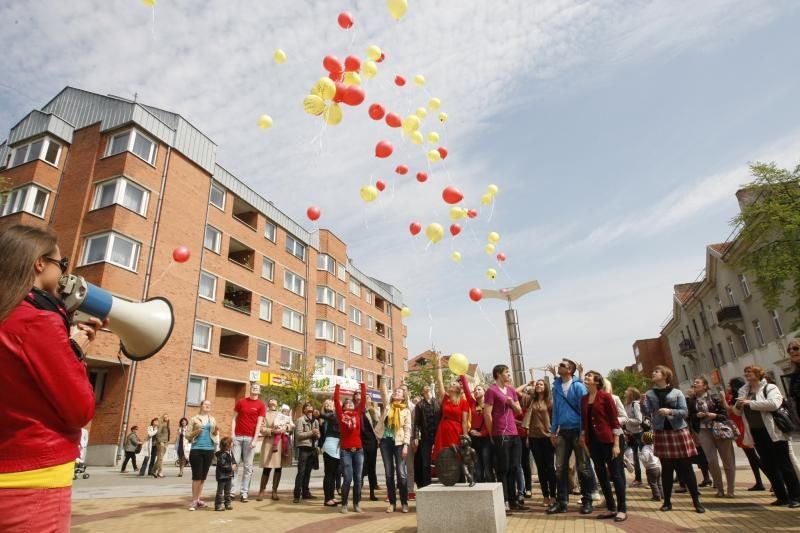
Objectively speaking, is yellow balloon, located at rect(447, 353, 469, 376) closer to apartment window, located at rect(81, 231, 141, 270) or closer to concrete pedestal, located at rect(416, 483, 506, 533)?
concrete pedestal, located at rect(416, 483, 506, 533)

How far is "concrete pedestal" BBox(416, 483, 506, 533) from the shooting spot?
5371mm

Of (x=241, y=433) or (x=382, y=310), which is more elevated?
(x=382, y=310)

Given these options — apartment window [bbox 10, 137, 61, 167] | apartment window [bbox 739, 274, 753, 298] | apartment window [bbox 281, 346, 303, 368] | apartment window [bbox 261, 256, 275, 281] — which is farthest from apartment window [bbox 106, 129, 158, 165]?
apartment window [bbox 739, 274, 753, 298]

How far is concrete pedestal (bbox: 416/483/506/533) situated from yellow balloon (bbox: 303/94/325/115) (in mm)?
6484

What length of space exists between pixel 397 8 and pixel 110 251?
1868 cm

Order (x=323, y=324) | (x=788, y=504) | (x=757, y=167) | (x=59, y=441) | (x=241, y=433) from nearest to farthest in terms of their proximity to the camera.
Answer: (x=59, y=441), (x=788, y=504), (x=241, y=433), (x=757, y=167), (x=323, y=324)

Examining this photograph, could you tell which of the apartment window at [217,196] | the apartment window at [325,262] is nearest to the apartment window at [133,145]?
the apartment window at [217,196]

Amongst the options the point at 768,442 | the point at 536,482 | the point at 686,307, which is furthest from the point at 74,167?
the point at 686,307

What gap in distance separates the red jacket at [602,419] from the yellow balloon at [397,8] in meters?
7.20

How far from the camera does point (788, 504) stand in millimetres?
6406

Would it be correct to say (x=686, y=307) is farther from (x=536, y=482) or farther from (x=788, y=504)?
(x=788, y=504)

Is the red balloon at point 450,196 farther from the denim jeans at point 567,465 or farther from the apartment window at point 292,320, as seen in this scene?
the apartment window at point 292,320

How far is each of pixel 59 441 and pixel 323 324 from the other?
37056 mm

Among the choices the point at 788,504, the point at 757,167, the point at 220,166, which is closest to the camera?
the point at 788,504
